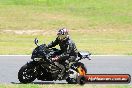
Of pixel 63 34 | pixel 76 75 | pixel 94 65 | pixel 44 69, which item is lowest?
pixel 94 65

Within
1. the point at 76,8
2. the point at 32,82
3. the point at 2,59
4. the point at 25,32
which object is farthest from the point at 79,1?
the point at 32,82

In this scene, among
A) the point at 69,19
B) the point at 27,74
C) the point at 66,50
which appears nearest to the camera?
the point at 66,50

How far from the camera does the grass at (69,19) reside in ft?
122

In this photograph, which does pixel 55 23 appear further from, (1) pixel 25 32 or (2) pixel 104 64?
(2) pixel 104 64

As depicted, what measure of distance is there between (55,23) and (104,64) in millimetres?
21607

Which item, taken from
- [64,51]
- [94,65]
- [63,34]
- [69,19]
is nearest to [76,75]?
[64,51]

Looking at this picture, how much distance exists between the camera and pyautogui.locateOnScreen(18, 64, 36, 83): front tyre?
14.3 meters

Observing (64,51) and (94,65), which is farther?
(94,65)

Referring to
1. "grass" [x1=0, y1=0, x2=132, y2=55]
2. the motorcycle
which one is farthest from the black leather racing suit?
"grass" [x1=0, y1=0, x2=132, y2=55]

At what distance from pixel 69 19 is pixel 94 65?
23.4m

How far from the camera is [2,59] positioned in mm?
20453

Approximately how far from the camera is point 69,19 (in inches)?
1674

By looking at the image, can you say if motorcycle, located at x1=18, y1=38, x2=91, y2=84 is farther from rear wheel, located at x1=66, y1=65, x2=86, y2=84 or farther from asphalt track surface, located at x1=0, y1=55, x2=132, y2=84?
asphalt track surface, located at x1=0, y1=55, x2=132, y2=84

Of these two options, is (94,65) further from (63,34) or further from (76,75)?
(63,34)
